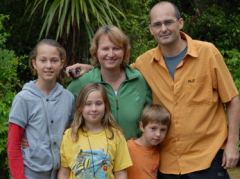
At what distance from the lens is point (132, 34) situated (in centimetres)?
954

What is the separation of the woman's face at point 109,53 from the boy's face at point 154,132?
521 mm

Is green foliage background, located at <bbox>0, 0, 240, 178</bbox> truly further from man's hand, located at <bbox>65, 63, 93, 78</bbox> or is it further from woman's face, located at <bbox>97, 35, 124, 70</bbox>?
woman's face, located at <bbox>97, 35, 124, 70</bbox>

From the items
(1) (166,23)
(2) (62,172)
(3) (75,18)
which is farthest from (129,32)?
(2) (62,172)

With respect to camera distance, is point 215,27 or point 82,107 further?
point 215,27

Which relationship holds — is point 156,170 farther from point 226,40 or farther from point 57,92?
point 226,40

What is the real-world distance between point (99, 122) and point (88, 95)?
0.71ft

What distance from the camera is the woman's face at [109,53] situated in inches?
165

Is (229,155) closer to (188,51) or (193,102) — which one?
(193,102)

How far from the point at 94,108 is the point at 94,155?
0.34m

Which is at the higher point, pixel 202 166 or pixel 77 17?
pixel 77 17

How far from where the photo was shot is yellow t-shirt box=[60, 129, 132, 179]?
398 cm

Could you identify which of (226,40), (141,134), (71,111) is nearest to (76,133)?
(71,111)

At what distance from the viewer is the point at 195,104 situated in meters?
4.17

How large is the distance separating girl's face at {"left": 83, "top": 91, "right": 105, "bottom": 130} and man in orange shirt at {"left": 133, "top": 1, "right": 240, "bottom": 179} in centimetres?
48
